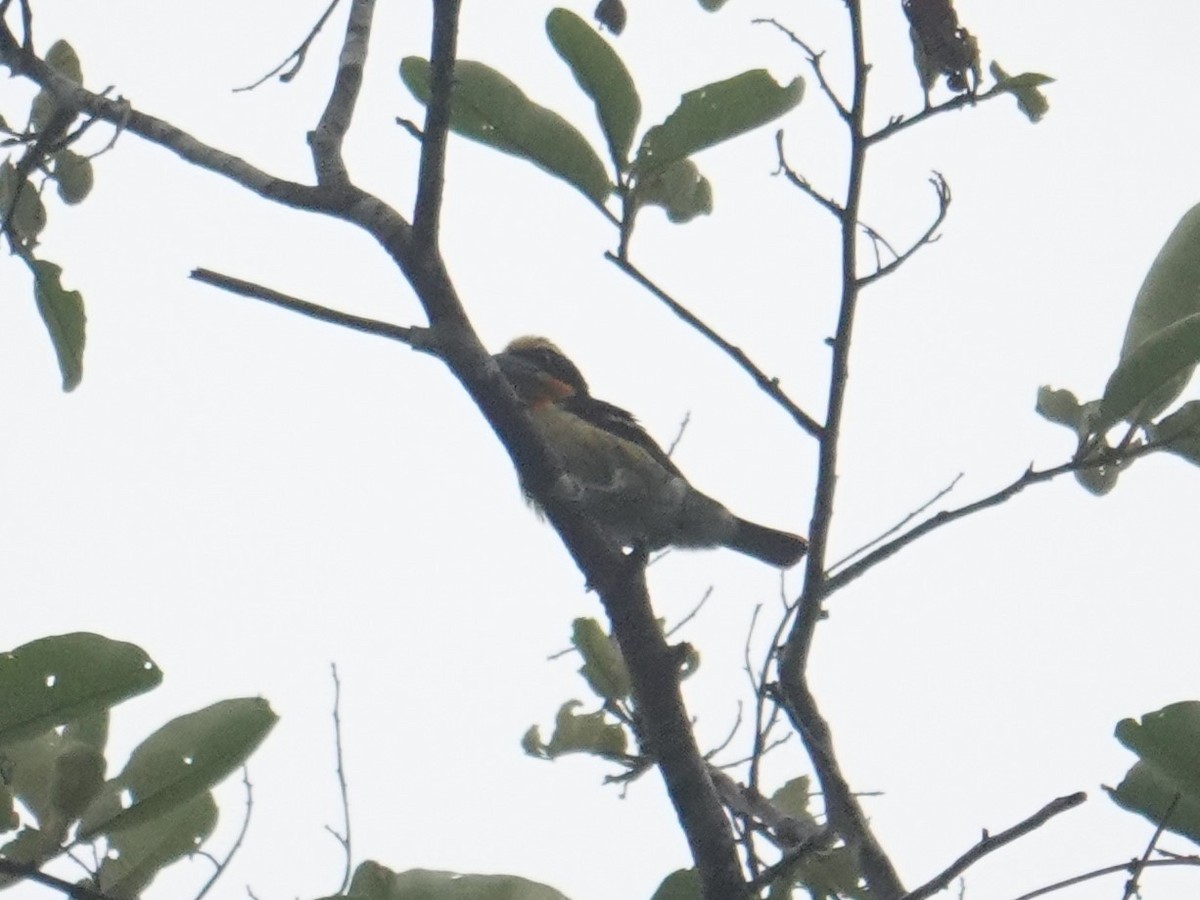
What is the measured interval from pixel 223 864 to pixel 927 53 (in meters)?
1.59

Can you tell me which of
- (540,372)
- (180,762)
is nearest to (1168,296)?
(180,762)

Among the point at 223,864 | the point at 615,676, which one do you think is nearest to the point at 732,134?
the point at 615,676

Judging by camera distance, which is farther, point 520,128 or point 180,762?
point 520,128

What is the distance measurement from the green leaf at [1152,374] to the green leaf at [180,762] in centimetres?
142

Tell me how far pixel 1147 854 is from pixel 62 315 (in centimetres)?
190

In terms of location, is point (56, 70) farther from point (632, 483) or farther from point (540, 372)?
point (540, 372)

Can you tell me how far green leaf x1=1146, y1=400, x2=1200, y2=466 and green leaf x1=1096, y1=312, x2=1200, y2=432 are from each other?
27 millimetres

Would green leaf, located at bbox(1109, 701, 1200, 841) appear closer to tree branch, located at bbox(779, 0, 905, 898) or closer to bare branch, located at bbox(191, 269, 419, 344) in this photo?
tree branch, located at bbox(779, 0, 905, 898)

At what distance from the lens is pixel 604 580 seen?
2.67 metres

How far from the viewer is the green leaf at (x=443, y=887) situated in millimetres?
1883

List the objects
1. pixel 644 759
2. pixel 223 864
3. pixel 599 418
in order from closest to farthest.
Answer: pixel 223 864 → pixel 644 759 → pixel 599 418

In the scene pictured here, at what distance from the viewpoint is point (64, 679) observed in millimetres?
1804

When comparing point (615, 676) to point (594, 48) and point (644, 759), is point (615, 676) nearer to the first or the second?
point (644, 759)

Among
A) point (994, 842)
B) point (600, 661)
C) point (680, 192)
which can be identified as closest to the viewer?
point (994, 842)
